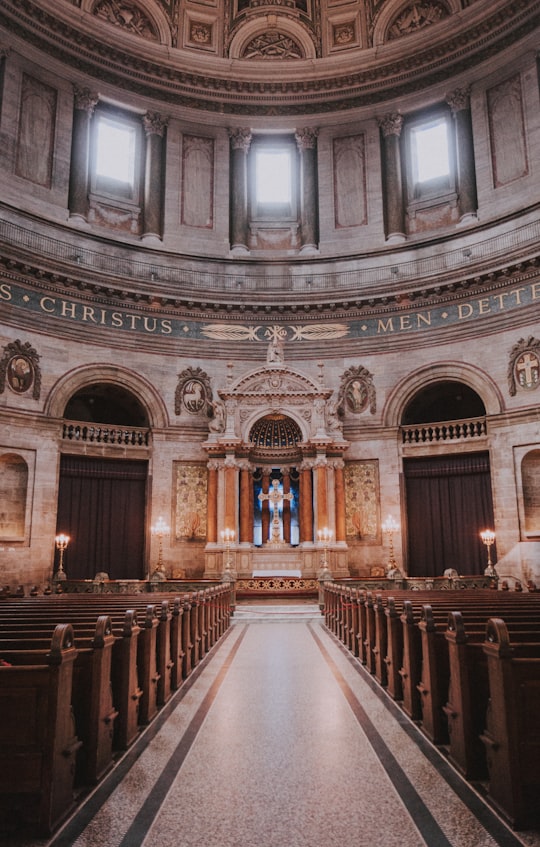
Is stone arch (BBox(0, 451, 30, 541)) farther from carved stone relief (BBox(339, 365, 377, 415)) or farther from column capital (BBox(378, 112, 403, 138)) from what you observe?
column capital (BBox(378, 112, 403, 138))

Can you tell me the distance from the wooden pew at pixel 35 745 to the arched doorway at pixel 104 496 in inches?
683

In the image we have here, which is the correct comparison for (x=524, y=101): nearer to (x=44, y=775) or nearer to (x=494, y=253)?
(x=494, y=253)

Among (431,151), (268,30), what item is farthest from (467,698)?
(268,30)

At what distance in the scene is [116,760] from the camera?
531cm

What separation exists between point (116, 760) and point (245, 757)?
3.32 ft

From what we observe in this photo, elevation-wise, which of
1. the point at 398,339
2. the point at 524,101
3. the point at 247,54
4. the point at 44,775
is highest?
the point at 247,54

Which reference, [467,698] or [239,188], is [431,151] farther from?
[467,698]

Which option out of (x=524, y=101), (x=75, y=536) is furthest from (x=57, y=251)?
(x=524, y=101)

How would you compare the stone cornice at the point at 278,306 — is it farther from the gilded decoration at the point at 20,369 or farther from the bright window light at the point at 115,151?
the bright window light at the point at 115,151

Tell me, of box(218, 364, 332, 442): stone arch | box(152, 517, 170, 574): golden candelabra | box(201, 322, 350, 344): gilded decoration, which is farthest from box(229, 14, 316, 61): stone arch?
box(152, 517, 170, 574): golden candelabra

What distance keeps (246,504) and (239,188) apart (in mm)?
12068

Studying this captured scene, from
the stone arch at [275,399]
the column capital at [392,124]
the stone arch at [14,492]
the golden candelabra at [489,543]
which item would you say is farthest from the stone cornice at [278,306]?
the golden candelabra at [489,543]

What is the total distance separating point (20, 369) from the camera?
19.9 meters

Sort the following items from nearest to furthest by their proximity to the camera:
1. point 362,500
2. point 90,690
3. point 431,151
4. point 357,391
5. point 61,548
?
point 90,690
point 61,548
point 362,500
point 357,391
point 431,151
